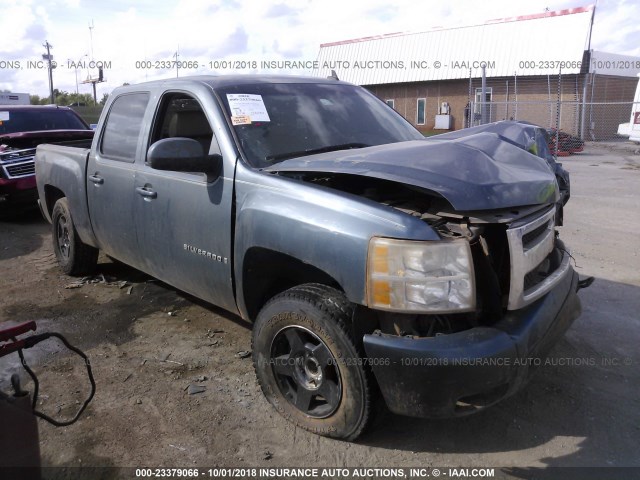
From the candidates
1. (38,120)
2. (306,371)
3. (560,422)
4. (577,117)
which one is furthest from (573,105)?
A: (306,371)

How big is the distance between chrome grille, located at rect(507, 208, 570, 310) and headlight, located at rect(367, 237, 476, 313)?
0.83ft

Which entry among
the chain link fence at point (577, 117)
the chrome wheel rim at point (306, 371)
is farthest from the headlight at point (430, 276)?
the chain link fence at point (577, 117)

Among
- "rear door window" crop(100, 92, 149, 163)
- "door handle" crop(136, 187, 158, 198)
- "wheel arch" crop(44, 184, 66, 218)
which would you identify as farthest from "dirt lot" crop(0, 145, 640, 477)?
"rear door window" crop(100, 92, 149, 163)

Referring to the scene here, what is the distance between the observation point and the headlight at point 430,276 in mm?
2455

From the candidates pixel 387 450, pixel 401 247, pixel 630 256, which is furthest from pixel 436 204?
pixel 630 256

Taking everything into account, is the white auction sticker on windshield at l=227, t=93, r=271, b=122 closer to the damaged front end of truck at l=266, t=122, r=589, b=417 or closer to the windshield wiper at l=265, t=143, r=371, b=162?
the windshield wiper at l=265, t=143, r=371, b=162

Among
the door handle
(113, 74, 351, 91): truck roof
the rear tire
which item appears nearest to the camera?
(113, 74, 351, 91): truck roof

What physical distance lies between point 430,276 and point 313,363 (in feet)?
2.85

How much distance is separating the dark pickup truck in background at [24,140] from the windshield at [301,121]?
530 centimetres

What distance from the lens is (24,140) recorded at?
27.8 ft

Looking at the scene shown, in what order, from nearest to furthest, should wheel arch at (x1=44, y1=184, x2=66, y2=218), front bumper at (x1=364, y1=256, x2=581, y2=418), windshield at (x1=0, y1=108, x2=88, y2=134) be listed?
front bumper at (x1=364, y1=256, x2=581, y2=418), wheel arch at (x1=44, y1=184, x2=66, y2=218), windshield at (x1=0, y1=108, x2=88, y2=134)

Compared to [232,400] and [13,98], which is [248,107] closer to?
[232,400]

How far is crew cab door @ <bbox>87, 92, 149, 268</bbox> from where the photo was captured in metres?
4.23

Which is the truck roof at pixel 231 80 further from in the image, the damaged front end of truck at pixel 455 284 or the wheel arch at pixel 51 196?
the wheel arch at pixel 51 196
